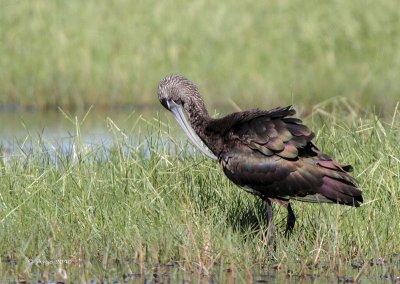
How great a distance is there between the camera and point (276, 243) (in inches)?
277

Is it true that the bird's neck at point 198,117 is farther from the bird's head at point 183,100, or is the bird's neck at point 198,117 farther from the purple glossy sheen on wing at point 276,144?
the purple glossy sheen on wing at point 276,144

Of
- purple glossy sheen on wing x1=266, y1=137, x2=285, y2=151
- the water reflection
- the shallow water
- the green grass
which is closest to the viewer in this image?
the shallow water

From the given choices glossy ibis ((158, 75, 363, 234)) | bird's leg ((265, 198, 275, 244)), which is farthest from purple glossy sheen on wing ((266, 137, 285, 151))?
bird's leg ((265, 198, 275, 244))

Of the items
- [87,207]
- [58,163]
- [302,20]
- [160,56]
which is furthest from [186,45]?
[87,207]

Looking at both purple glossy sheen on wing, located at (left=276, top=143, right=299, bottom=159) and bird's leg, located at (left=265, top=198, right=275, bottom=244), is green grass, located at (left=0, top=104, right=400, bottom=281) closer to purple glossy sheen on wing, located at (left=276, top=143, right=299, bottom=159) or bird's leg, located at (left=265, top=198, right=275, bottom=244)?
bird's leg, located at (left=265, top=198, right=275, bottom=244)

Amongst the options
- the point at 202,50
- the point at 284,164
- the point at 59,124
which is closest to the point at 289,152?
the point at 284,164

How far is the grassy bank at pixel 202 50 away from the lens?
1556 centimetres

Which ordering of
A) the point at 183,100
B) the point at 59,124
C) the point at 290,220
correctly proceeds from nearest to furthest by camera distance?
1. the point at 290,220
2. the point at 183,100
3. the point at 59,124

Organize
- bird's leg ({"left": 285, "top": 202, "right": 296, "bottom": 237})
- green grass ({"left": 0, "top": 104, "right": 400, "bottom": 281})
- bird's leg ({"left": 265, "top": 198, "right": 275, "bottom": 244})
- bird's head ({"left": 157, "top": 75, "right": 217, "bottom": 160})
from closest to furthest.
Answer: green grass ({"left": 0, "top": 104, "right": 400, "bottom": 281})
bird's leg ({"left": 265, "top": 198, "right": 275, "bottom": 244})
bird's leg ({"left": 285, "top": 202, "right": 296, "bottom": 237})
bird's head ({"left": 157, "top": 75, "right": 217, "bottom": 160})

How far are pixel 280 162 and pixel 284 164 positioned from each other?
0.03m

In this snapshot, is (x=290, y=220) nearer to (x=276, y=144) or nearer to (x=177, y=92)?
(x=276, y=144)

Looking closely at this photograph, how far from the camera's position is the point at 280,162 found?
6.95 meters

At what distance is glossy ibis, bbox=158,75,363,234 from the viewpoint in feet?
22.6

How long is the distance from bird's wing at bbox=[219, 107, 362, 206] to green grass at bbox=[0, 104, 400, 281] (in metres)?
0.19
